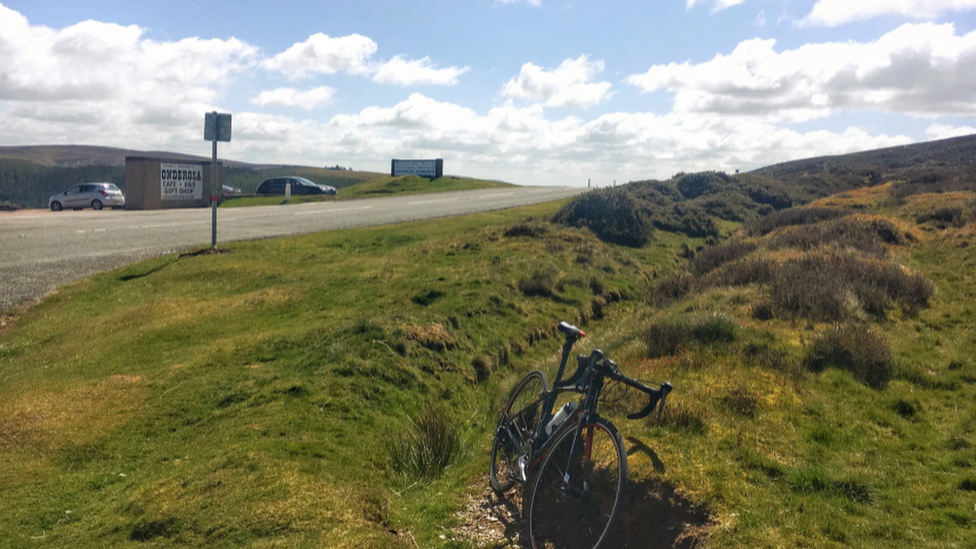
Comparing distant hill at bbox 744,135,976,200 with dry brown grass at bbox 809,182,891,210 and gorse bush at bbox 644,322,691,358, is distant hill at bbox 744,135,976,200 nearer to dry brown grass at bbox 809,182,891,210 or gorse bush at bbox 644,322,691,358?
dry brown grass at bbox 809,182,891,210

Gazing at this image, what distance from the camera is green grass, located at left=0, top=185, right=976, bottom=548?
4617 millimetres

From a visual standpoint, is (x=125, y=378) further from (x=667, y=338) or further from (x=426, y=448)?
(x=667, y=338)

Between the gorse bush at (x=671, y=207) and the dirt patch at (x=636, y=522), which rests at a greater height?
the gorse bush at (x=671, y=207)

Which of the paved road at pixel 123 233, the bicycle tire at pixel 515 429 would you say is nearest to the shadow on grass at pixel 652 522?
the bicycle tire at pixel 515 429

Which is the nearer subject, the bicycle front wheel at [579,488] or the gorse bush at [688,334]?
the bicycle front wheel at [579,488]

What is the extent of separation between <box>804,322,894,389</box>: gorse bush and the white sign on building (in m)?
34.1

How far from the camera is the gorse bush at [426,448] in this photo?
6.32 metres

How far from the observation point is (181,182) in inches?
1403

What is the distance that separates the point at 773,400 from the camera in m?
6.21

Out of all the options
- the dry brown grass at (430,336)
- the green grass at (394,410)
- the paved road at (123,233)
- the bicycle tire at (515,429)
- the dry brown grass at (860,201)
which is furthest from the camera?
the dry brown grass at (860,201)

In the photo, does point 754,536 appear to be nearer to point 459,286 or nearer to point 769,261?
point 459,286

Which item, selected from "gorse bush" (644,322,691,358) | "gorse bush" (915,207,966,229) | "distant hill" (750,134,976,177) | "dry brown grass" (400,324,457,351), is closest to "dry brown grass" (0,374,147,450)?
"dry brown grass" (400,324,457,351)

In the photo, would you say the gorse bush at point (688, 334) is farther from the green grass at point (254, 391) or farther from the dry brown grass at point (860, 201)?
the dry brown grass at point (860, 201)

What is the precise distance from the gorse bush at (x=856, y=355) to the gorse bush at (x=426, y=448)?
154 inches
